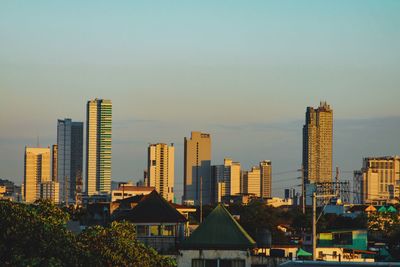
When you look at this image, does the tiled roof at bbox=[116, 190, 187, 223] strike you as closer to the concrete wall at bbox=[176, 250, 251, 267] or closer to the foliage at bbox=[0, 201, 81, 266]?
the concrete wall at bbox=[176, 250, 251, 267]

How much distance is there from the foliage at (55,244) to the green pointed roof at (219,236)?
1933 mm

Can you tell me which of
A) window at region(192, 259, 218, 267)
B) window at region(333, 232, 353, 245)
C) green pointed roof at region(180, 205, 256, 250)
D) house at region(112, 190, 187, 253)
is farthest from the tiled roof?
window at region(333, 232, 353, 245)

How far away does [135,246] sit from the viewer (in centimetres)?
5144

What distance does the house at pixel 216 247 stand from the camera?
162 feet

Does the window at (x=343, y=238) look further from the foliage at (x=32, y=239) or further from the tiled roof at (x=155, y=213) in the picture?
the foliage at (x=32, y=239)

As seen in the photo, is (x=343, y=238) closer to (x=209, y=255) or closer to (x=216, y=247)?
(x=209, y=255)

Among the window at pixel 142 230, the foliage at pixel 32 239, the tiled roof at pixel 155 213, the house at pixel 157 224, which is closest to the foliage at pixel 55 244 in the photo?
the foliage at pixel 32 239

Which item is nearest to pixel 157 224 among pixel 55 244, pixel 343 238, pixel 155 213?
pixel 155 213

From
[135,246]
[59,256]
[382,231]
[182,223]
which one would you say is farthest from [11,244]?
[382,231]

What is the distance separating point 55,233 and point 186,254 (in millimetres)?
6339

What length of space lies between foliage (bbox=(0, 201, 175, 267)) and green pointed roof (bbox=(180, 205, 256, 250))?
1933 millimetres

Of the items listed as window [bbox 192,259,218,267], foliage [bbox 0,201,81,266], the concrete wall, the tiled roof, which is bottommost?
window [bbox 192,259,218,267]

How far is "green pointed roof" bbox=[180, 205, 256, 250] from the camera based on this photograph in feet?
162

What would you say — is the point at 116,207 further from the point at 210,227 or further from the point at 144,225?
the point at 210,227
